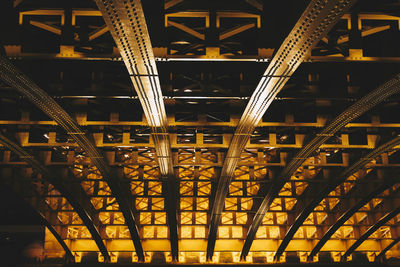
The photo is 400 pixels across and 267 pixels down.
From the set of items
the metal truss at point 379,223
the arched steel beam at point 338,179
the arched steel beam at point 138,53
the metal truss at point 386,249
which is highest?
the arched steel beam at point 138,53

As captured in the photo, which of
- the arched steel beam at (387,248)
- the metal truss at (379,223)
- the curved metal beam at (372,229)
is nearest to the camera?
the metal truss at (379,223)

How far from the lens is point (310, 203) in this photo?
20.9 metres

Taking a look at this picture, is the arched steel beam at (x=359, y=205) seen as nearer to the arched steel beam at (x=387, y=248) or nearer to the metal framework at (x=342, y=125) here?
the metal framework at (x=342, y=125)

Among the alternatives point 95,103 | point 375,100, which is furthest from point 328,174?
point 95,103

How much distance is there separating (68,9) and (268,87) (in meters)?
5.04

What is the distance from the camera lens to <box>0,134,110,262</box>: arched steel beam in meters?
15.2

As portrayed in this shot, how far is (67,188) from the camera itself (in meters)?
19.2

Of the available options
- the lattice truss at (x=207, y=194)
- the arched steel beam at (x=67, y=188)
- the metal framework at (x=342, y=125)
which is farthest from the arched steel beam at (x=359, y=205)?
the arched steel beam at (x=67, y=188)

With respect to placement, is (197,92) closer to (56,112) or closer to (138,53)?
(138,53)

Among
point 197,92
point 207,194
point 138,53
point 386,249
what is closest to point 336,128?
point 197,92

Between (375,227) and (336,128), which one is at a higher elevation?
(336,128)

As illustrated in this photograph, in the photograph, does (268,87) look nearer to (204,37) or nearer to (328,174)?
(204,37)

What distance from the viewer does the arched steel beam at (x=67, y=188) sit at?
15177mm

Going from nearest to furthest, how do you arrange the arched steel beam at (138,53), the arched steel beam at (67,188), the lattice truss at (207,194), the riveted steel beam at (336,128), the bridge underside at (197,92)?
1. the arched steel beam at (138,53)
2. the bridge underside at (197,92)
3. the riveted steel beam at (336,128)
4. the arched steel beam at (67,188)
5. the lattice truss at (207,194)
